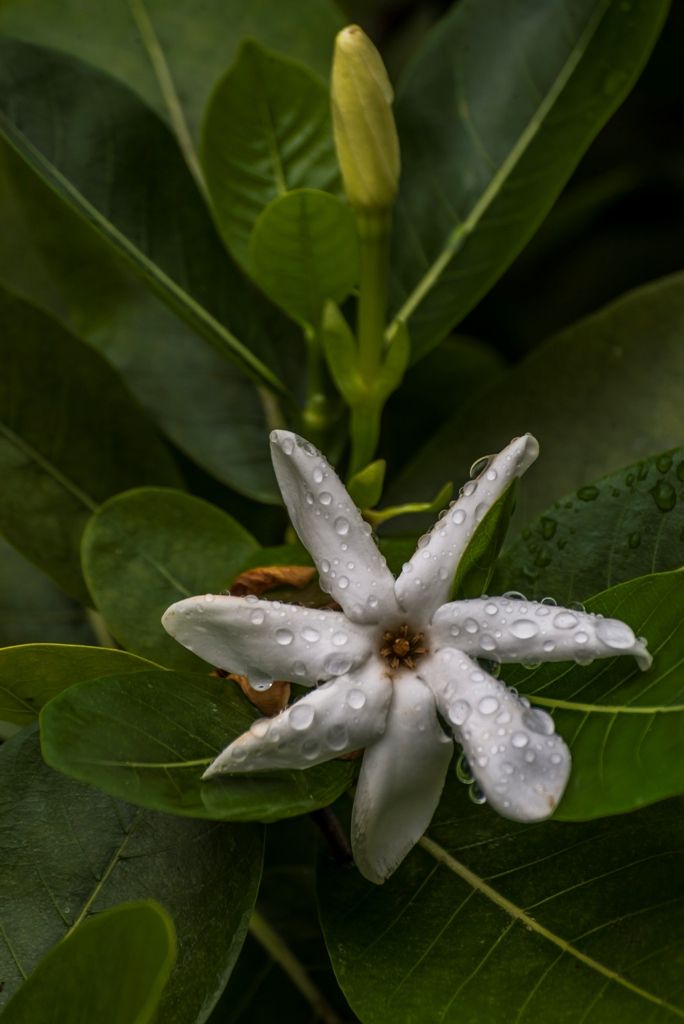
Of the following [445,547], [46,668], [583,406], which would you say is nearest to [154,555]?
[46,668]

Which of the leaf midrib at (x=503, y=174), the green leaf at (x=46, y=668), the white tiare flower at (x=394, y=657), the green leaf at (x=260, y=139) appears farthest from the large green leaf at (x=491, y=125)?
the green leaf at (x=46, y=668)

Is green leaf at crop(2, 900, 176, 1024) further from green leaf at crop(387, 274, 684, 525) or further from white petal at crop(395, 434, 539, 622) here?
green leaf at crop(387, 274, 684, 525)

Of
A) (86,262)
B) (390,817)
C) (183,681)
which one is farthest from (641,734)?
(86,262)

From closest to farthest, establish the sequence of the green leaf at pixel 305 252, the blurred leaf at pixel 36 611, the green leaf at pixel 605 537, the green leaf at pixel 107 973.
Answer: the green leaf at pixel 107 973
the green leaf at pixel 605 537
the green leaf at pixel 305 252
the blurred leaf at pixel 36 611

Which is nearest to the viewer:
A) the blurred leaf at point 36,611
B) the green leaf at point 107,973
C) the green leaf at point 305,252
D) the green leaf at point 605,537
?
the green leaf at point 107,973

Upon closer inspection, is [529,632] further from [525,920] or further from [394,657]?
[525,920]

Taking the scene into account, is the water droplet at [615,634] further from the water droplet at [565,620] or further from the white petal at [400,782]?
the white petal at [400,782]

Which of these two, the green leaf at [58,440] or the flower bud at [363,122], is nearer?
the flower bud at [363,122]

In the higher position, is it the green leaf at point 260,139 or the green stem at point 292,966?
the green leaf at point 260,139
